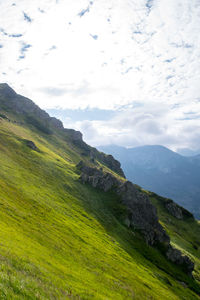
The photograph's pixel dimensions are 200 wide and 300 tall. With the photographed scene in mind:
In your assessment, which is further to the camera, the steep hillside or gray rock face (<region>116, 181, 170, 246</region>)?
gray rock face (<region>116, 181, 170, 246</region>)

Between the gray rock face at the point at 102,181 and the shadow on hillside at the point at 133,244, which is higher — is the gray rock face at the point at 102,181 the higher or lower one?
the higher one

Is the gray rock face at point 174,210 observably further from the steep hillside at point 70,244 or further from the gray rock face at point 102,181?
the gray rock face at point 102,181

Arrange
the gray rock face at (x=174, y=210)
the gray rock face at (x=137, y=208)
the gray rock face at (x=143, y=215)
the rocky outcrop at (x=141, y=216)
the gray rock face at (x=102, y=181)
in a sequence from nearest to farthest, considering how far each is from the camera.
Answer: the rocky outcrop at (x=141, y=216) → the gray rock face at (x=143, y=215) → the gray rock face at (x=137, y=208) → the gray rock face at (x=102, y=181) → the gray rock face at (x=174, y=210)

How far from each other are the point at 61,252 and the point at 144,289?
25054 mm

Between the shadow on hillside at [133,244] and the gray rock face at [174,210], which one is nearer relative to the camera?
the shadow on hillside at [133,244]

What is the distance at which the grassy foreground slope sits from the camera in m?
20.4

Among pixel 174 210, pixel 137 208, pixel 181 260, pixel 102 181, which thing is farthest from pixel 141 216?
pixel 174 210

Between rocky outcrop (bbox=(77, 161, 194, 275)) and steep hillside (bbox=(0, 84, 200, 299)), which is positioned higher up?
rocky outcrop (bbox=(77, 161, 194, 275))

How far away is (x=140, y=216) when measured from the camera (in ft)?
306

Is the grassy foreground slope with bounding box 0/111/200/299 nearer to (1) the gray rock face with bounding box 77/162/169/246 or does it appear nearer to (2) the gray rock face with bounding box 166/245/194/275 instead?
(2) the gray rock face with bounding box 166/245/194/275

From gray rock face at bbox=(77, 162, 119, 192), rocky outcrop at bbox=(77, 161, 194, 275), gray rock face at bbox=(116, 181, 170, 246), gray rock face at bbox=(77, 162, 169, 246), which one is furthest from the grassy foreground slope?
gray rock face at bbox=(116, 181, 170, 246)

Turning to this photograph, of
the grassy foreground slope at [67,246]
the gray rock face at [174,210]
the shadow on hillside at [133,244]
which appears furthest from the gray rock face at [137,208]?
the gray rock face at [174,210]

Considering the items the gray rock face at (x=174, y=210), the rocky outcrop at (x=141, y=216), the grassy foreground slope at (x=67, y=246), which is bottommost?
the grassy foreground slope at (x=67, y=246)

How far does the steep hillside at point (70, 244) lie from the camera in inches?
822
